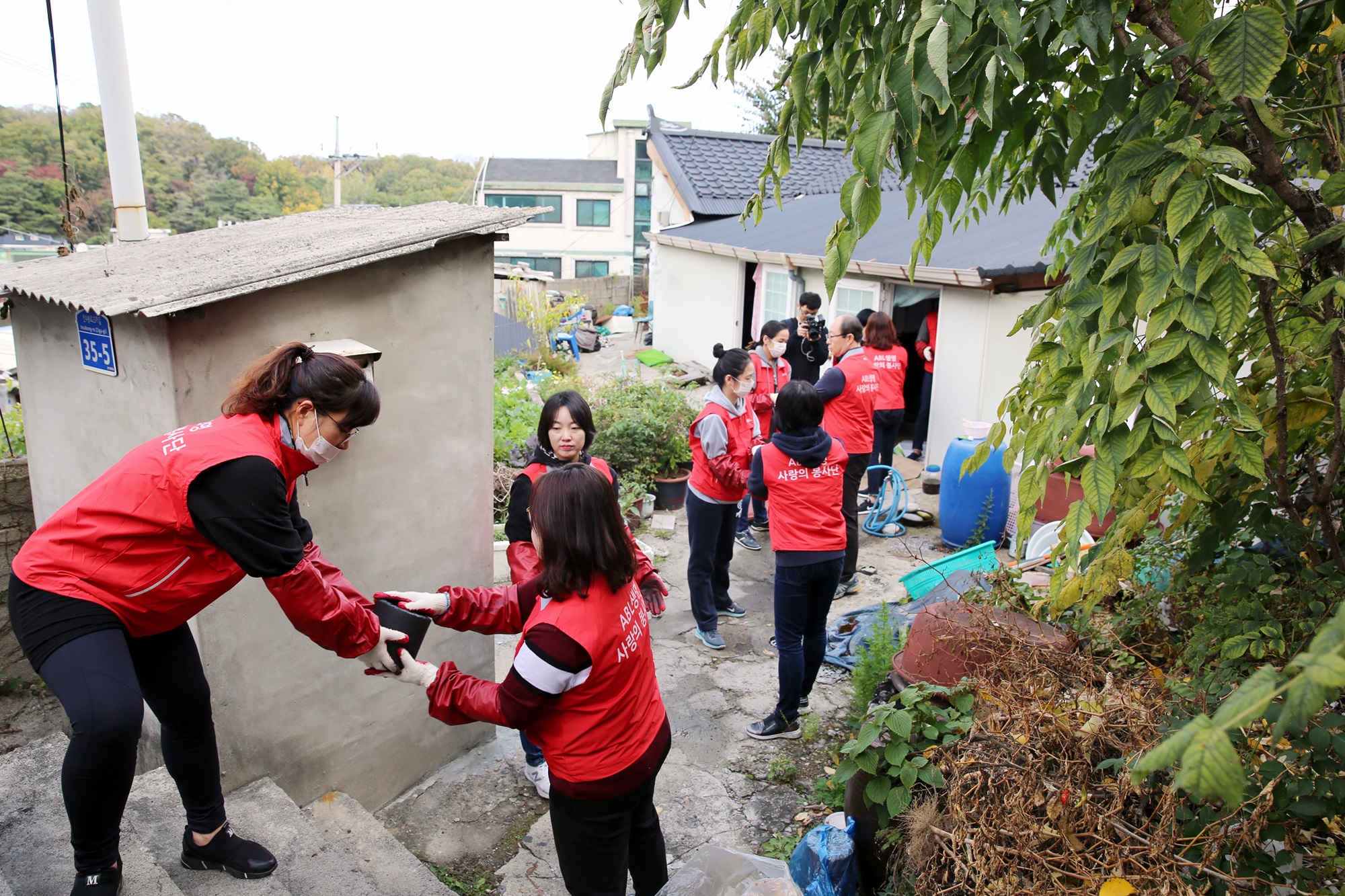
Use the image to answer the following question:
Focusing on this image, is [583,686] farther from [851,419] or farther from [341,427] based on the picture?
[851,419]

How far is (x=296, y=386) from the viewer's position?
7.49ft

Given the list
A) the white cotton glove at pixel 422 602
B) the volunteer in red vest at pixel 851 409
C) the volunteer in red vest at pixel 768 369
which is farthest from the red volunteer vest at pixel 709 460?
the white cotton glove at pixel 422 602

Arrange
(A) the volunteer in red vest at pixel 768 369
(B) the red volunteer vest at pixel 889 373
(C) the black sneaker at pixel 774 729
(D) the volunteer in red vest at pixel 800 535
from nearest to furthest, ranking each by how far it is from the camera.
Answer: (D) the volunteer in red vest at pixel 800 535, (C) the black sneaker at pixel 774 729, (A) the volunteer in red vest at pixel 768 369, (B) the red volunteer vest at pixel 889 373

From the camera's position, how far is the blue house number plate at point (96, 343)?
2964 mm

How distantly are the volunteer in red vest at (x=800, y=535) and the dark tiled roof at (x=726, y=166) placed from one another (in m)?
11.9

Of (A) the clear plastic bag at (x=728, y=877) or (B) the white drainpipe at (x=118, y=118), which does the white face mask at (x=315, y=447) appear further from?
(B) the white drainpipe at (x=118, y=118)

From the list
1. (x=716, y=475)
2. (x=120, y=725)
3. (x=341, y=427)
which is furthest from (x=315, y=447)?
(x=716, y=475)

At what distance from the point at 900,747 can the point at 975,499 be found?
4.42 metres

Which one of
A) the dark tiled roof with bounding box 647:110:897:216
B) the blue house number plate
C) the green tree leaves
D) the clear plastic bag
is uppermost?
the dark tiled roof with bounding box 647:110:897:216

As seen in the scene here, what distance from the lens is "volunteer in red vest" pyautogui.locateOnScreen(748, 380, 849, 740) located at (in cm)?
416

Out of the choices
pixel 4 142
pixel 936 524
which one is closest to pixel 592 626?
pixel 936 524

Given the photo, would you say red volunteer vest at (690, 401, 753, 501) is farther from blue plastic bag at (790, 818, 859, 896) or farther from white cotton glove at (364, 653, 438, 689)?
white cotton glove at (364, 653, 438, 689)

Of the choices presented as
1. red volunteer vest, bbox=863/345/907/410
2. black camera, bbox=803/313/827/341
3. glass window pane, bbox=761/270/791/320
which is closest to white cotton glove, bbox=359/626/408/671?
red volunteer vest, bbox=863/345/907/410

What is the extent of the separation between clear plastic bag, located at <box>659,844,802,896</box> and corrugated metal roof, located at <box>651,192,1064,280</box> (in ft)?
13.0
